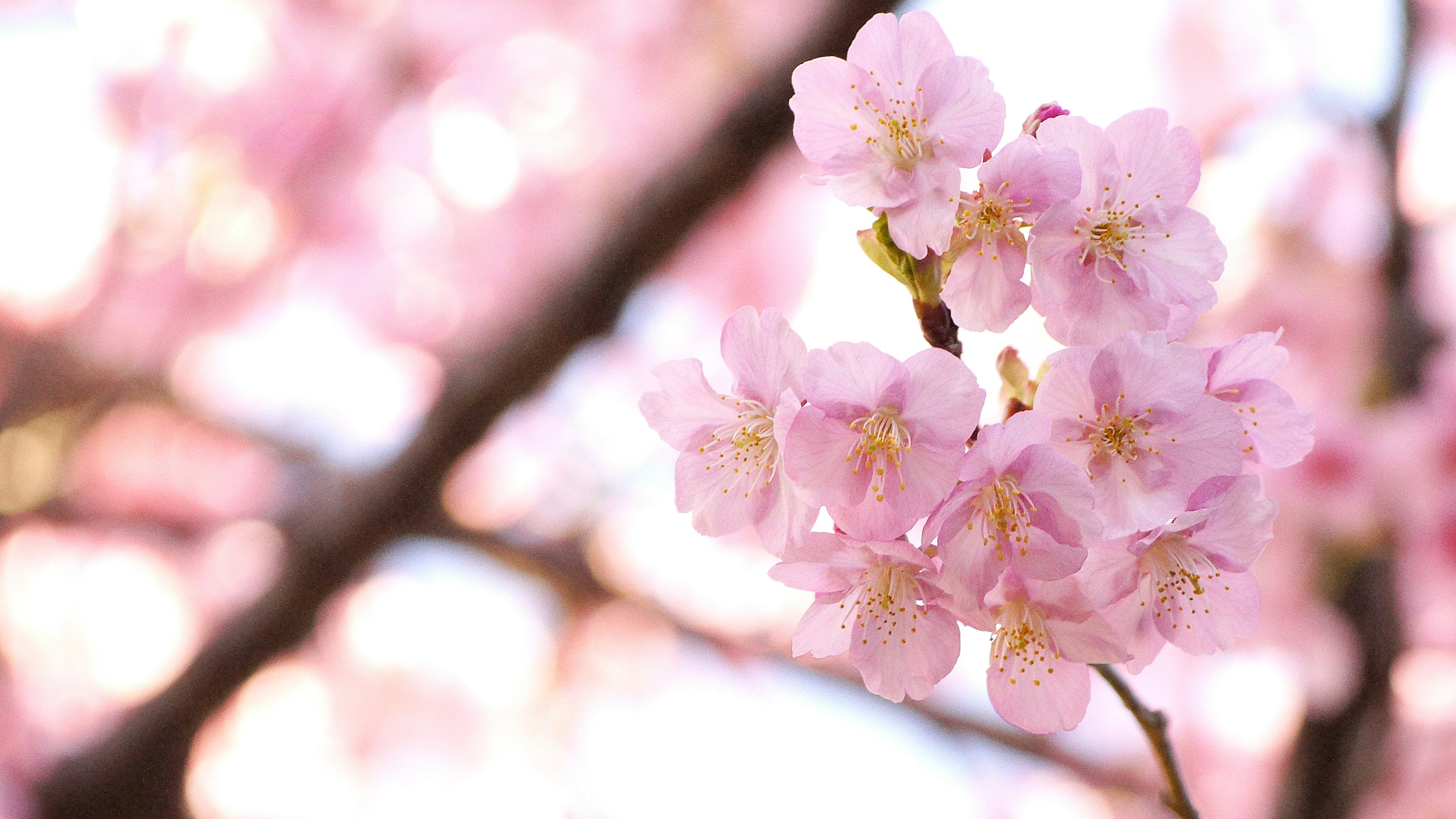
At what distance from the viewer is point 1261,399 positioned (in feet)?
1.72

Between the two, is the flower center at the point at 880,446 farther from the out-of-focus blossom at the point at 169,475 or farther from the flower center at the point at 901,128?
the out-of-focus blossom at the point at 169,475

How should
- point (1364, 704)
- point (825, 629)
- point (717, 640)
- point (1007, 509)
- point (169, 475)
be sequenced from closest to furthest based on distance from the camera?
point (1007, 509) < point (825, 629) < point (1364, 704) < point (717, 640) < point (169, 475)

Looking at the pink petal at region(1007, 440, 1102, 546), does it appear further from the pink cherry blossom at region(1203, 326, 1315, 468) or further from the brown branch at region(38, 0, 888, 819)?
the brown branch at region(38, 0, 888, 819)

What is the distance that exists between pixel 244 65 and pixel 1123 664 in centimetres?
264

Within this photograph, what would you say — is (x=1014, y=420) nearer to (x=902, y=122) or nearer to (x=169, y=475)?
(x=902, y=122)

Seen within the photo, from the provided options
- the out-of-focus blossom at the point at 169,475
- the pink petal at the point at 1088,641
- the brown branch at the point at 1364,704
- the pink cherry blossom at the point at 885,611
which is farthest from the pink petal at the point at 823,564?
the out-of-focus blossom at the point at 169,475

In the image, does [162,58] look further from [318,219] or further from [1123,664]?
[1123,664]

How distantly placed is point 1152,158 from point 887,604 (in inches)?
10.8

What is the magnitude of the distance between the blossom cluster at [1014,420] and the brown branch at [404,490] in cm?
86

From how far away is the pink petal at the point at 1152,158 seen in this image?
498 mm

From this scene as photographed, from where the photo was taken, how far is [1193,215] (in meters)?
0.51

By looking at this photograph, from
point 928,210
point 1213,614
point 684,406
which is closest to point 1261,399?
point 1213,614

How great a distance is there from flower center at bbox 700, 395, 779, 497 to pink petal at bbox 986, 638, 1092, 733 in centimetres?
16

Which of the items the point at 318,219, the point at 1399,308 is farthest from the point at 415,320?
the point at 1399,308
